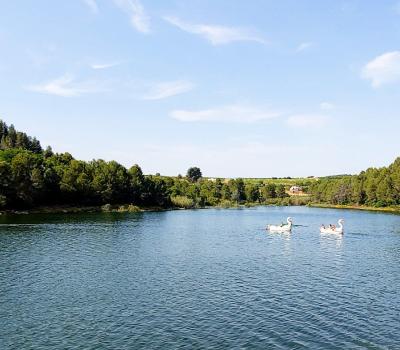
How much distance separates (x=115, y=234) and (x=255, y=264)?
4525cm

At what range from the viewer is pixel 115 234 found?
10125 cm

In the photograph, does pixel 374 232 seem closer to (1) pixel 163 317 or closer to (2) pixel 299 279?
(2) pixel 299 279

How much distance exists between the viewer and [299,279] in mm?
55281

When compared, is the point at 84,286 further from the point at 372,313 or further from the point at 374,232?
the point at 374,232

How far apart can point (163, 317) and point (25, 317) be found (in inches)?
478

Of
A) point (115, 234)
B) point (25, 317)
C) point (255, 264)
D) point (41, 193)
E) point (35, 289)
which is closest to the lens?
point (25, 317)

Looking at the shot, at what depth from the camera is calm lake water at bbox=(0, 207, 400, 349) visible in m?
35.0

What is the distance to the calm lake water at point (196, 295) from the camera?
1379 inches

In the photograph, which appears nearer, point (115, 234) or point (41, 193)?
point (115, 234)

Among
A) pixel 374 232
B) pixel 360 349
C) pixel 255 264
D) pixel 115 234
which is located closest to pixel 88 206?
pixel 115 234

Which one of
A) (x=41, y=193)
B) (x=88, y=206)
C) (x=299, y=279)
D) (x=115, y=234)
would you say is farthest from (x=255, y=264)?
(x=88, y=206)

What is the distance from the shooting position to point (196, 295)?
47438mm

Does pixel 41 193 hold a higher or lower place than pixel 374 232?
higher

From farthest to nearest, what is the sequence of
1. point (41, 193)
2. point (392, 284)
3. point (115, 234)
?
point (41, 193) < point (115, 234) < point (392, 284)
